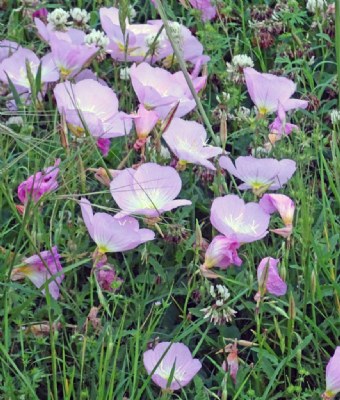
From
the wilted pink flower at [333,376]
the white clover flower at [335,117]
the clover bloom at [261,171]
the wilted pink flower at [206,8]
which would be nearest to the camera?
the wilted pink flower at [333,376]

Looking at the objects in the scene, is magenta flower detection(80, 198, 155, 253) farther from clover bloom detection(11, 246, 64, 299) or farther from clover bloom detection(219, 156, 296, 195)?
clover bloom detection(219, 156, 296, 195)

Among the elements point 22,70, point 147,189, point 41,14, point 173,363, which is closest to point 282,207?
point 147,189

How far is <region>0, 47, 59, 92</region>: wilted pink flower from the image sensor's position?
227cm

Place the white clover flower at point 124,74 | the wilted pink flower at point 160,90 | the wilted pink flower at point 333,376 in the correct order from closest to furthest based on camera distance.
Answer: the wilted pink flower at point 333,376 → the wilted pink flower at point 160,90 → the white clover flower at point 124,74

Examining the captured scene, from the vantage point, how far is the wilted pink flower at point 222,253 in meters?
1.80

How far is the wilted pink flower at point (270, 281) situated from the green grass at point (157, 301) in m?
0.01

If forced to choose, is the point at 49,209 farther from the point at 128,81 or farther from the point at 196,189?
the point at 128,81

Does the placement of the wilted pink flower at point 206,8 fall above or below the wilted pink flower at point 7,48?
below

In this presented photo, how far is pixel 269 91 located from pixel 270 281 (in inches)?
19.4

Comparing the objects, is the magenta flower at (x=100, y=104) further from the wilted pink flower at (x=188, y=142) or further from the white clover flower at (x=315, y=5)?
the white clover flower at (x=315, y=5)

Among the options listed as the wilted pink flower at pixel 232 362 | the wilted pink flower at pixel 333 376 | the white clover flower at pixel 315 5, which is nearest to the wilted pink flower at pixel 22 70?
the white clover flower at pixel 315 5

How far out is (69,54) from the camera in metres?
2.22

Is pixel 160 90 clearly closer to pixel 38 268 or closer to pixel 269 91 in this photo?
pixel 269 91

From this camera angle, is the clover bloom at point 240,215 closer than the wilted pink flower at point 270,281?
No
